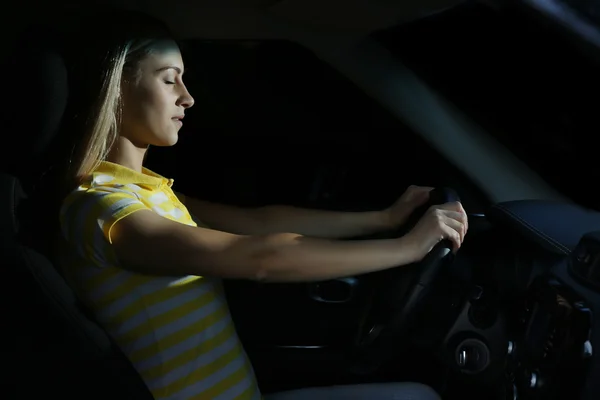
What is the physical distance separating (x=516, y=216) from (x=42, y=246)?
2.46ft

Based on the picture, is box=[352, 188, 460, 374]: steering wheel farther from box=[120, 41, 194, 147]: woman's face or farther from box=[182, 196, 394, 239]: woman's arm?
box=[120, 41, 194, 147]: woman's face

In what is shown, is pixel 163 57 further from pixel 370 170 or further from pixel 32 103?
pixel 370 170

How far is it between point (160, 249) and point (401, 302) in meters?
0.34

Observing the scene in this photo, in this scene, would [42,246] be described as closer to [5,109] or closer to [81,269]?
[81,269]

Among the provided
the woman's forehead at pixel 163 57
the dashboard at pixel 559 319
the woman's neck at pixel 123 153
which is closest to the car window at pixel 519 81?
the dashboard at pixel 559 319

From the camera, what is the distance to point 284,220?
1.59 m

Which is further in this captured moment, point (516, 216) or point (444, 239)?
point (516, 216)

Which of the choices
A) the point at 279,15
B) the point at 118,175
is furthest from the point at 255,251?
the point at 279,15

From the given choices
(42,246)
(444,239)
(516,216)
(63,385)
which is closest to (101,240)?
(42,246)

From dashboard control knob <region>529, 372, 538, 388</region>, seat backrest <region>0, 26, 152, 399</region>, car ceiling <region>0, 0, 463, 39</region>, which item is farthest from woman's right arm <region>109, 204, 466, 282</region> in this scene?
car ceiling <region>0, 0, 463, 39</region>

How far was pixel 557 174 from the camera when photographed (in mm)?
1522

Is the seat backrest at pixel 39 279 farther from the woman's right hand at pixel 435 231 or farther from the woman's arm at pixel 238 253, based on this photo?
the woman's right hand at pixel 435 231

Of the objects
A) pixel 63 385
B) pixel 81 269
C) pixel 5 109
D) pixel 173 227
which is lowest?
pixel 63 385

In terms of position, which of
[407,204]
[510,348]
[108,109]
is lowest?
[510,348]
